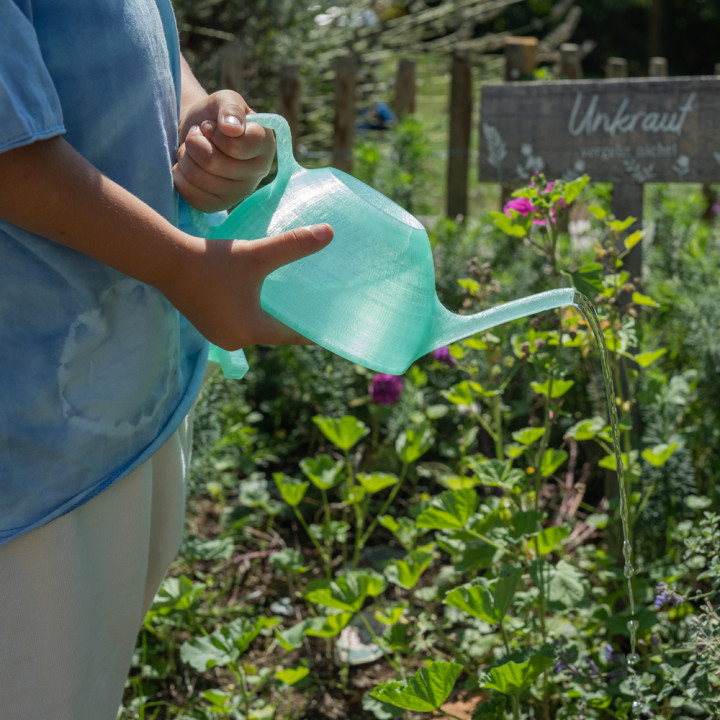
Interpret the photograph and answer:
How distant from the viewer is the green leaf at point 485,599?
133cm

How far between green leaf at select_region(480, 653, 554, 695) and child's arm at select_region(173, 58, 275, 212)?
0.72 meters

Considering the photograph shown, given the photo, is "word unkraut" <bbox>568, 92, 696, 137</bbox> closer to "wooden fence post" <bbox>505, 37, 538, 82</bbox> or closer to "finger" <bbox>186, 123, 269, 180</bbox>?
"finger" <bbox>186, 123, 269, 180</bbox>

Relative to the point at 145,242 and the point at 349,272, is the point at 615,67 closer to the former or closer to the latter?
the point at 349,272

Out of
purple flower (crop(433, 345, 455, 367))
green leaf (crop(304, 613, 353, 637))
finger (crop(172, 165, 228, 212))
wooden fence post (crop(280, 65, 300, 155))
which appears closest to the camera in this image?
finger (crop(172, 165, 228, 212))

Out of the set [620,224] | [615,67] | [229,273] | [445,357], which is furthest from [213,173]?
[615,67]

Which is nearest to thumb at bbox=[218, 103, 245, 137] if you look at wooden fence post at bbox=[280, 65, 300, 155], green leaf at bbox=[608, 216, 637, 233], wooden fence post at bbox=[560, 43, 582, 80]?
green leaf at bbox=[608, 216, 637, 233]

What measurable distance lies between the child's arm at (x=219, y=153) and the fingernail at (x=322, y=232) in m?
0.15

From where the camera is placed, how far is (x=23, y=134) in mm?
760

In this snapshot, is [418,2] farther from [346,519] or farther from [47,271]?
[47,271]

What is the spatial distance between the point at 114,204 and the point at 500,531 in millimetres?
974

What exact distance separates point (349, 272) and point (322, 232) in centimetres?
9

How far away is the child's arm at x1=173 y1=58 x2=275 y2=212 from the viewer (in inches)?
37.6

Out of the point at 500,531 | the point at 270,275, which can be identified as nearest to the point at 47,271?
the point at 270,275

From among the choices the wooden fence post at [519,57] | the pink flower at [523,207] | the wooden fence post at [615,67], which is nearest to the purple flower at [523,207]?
the pink flower at [523,207]
